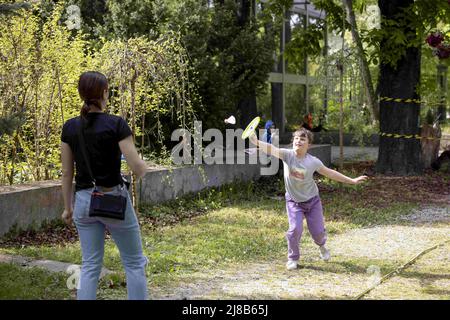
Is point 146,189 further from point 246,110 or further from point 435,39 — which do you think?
point 246,110

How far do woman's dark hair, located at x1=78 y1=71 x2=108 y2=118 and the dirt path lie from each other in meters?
1.85

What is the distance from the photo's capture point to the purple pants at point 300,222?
6863 mm

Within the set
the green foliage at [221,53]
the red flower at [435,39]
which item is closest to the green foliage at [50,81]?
the green foliage at [221,53]

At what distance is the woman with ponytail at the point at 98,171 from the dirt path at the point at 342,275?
3.89 feet

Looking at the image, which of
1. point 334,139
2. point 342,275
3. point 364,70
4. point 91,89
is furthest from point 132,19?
point 334,139

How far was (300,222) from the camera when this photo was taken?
22.7ft

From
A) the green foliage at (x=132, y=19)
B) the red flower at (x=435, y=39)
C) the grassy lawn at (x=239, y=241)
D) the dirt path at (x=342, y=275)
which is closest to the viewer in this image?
the dirt path at (x=342, y=275)

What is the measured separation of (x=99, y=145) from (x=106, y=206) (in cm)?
38

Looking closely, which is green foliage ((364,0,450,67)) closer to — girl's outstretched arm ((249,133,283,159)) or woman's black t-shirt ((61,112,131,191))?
girl's outstretched arm ((249,133,283,159))

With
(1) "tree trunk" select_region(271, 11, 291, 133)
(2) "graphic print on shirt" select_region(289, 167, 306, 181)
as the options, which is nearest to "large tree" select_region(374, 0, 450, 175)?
(2) "graphic print on shirt" select_region(289, 167, 306, 181)

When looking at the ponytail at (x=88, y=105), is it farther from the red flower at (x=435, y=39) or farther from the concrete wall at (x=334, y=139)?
the concrete wall at (x=334, y=139)

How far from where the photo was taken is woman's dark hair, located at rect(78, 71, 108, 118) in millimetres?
4395

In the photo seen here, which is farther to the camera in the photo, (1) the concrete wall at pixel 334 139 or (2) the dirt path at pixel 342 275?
(1) the concrete wall at pixel 334 139
